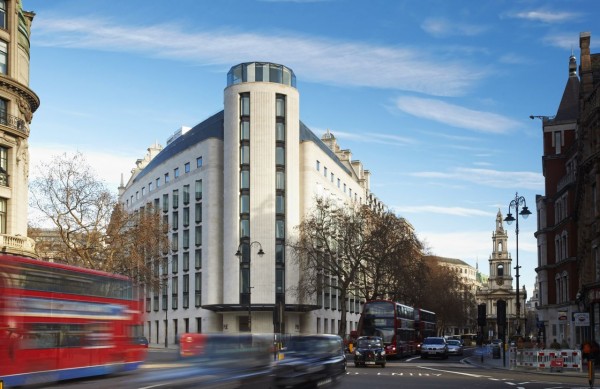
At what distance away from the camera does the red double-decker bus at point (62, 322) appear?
64.9 feet

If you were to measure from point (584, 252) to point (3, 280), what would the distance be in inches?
1561

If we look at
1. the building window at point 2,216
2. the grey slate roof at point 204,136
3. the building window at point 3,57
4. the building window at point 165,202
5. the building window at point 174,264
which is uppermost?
the grey slate roof at point 204,136

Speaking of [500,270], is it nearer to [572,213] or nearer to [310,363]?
[572,213]

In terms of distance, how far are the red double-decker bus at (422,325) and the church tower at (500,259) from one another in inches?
4730

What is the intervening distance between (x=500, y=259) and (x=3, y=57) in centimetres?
15521

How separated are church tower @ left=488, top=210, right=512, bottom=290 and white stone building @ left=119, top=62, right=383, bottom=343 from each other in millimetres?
107705

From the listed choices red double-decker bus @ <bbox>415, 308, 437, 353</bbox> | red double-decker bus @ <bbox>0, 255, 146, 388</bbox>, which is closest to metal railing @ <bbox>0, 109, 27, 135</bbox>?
red double-decker bus @ <bbox>0, 255, 146, 388</bbox>

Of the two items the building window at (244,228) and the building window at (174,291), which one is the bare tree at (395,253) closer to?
the building window at (244,228)

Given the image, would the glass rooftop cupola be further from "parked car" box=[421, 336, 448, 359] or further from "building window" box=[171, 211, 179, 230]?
"parked car" box=[421, 336, 448, 359]

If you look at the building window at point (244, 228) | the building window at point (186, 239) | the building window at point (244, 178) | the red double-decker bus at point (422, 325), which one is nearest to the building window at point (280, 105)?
the building window at point (244, 178)

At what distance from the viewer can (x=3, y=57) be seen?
50812 mm

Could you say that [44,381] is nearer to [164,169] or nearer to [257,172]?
[257,172]

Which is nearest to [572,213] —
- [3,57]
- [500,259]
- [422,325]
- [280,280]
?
[422,325]

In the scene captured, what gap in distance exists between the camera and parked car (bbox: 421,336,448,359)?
Result: 57.9 m
